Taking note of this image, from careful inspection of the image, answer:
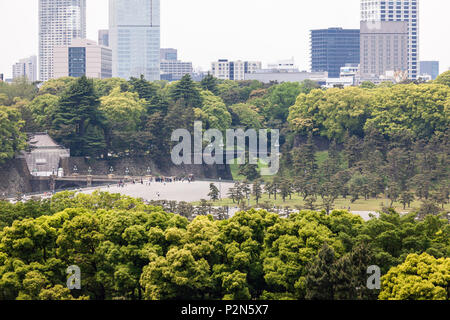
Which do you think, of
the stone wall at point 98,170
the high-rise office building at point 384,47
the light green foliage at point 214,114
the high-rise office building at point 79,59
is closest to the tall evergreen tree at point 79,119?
the stone wall at point 98,170

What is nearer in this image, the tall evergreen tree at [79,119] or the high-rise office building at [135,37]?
the tall evergreen tree at [79,119]

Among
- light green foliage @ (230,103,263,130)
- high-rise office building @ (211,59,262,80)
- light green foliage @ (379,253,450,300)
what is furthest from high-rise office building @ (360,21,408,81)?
light green foliage @ (379,253,450,300)

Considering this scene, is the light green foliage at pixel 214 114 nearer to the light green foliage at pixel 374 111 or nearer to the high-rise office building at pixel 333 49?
the light green foliage at pixel 374 111

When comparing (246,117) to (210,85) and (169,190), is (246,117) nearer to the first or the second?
(210,85)
